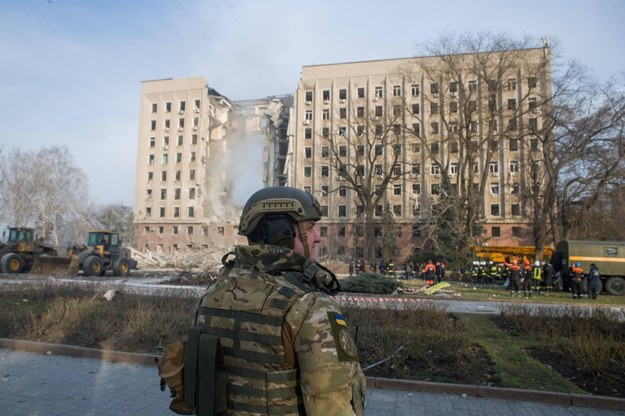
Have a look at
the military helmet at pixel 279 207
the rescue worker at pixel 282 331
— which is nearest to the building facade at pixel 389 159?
the military helmet at pixel 279 207

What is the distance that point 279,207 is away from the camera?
2082 millimetres

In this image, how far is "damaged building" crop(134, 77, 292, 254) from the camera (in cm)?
6153

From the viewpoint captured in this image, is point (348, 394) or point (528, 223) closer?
point (348, 394)

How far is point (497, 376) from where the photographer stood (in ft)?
21.0

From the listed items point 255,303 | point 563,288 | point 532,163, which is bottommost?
point 563,288

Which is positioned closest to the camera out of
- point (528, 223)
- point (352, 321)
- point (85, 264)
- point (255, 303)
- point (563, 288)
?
point (255, 303)

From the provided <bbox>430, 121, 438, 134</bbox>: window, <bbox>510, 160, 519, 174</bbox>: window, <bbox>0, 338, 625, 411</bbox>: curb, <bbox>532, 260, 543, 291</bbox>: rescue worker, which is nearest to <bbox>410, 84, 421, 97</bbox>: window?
<bbox>430, 121, 438, 134</bbox>: window

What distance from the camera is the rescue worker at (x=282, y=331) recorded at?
5.48 ft

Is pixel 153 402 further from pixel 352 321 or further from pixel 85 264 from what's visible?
pixel 85 264

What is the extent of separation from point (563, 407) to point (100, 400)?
20.3ft

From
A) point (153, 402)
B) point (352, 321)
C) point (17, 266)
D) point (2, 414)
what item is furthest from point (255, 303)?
point (17, 266)

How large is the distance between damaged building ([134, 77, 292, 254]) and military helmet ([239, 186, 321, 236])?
5803 cm

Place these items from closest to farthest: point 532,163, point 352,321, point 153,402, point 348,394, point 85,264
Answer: point 348,394, point 153,402, point 352,321, point 85,264, point 532,163

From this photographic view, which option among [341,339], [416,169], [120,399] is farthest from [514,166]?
[341,339]
